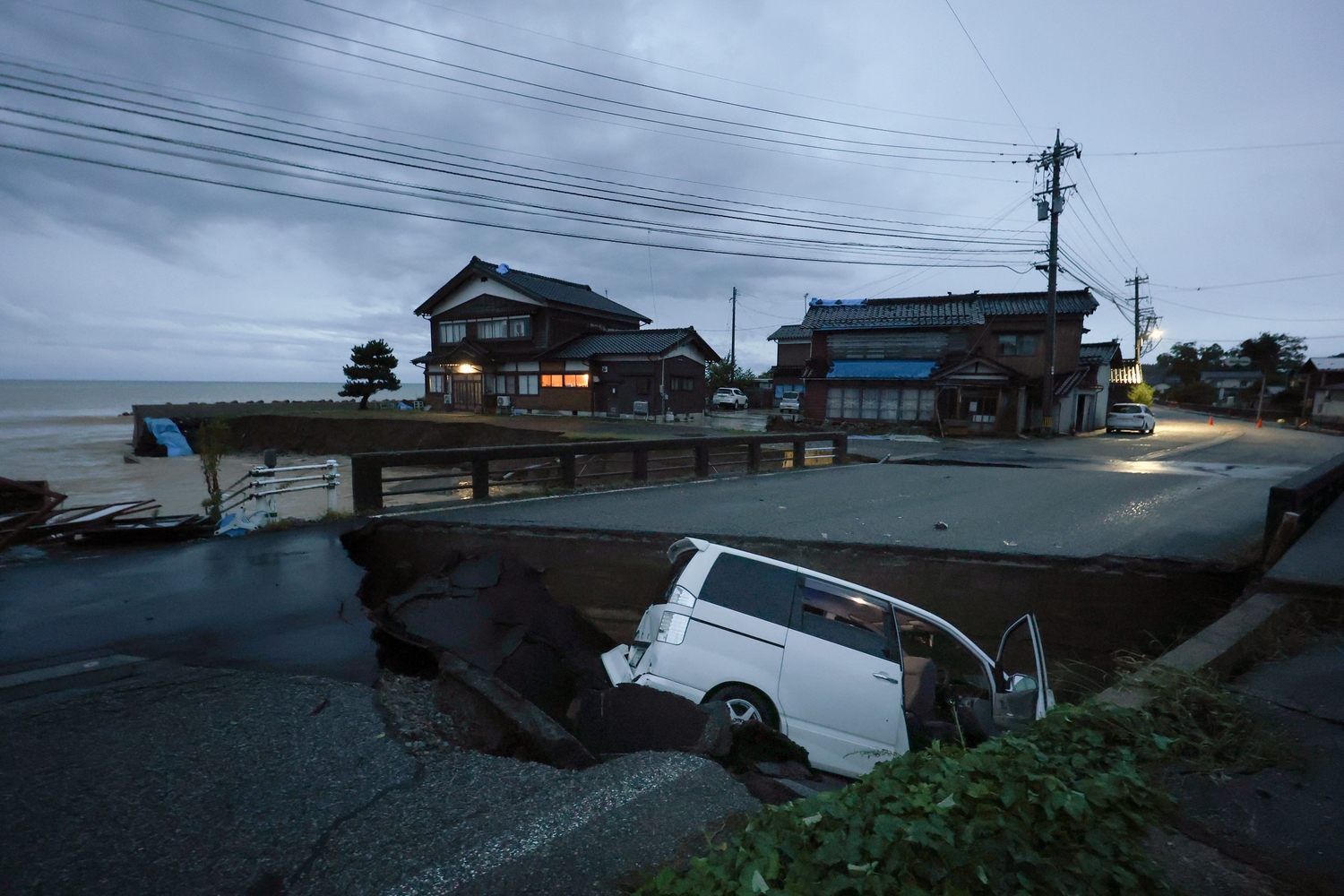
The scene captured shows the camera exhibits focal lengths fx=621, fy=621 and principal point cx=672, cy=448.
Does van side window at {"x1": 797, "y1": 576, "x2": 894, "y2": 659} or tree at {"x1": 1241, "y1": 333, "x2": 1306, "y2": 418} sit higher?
tree at {"x1": 1241, "y1": 333, "x2": 1306, "y2": 418}

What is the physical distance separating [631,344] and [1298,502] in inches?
1201

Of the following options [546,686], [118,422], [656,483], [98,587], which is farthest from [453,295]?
[118,422]

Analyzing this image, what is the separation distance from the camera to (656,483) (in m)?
13.8

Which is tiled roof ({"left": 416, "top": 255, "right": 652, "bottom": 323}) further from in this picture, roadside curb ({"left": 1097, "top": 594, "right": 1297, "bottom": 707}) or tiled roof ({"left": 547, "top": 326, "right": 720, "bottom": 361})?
roadside curb ({"left": 1097, "top": 594, "right": 1297, "bottom": 707})

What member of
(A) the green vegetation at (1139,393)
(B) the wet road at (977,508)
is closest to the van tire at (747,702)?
(B) the wet road at (977,508)

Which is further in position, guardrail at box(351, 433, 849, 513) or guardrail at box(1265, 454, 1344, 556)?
guardrail at box(351, 433, 849, 513)

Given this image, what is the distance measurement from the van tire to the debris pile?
247 mm

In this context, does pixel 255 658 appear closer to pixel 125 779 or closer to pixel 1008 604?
pixel 125 779

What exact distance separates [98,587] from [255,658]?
2.98 meters

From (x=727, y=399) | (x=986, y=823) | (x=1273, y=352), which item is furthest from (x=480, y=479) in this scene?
(x=1273, y=352)

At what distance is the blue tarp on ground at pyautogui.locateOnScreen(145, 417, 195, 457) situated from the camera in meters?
35.7

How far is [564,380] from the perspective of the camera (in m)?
36.8

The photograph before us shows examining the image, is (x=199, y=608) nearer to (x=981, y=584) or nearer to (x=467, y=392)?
(x=981, y=584)

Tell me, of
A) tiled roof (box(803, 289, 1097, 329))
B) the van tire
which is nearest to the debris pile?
the van tire
